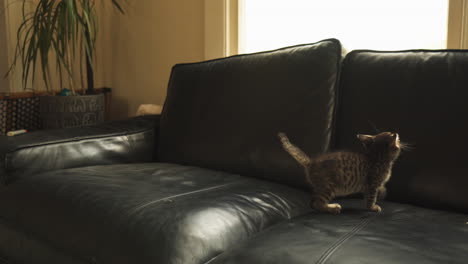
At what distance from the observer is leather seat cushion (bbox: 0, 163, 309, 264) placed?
106 centimetres

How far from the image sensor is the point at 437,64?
4.35ft

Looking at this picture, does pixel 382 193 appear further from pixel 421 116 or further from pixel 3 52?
pixel 3 52

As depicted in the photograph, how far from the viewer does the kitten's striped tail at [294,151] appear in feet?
4.59

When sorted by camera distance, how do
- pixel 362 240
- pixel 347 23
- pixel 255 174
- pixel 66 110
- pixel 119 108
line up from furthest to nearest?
1. pixel 119 108
2. pixel 66 110
3. pixel 347 23
4. pixel 255 174
5. pixel 362 240

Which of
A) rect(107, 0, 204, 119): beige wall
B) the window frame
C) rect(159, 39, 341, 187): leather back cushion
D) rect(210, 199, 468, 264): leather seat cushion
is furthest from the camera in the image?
rect(107, 0, 204, 119): beige wall

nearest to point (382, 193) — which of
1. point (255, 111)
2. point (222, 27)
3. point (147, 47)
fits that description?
point (255, 111)

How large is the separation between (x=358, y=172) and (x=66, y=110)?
70.8 inches

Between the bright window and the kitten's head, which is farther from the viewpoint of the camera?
the bright window

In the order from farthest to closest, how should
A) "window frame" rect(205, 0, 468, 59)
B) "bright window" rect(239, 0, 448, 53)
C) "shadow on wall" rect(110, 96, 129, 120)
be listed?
"shadow on wall" rect(110, 96, 129, 120)
"window frame" rect(205, 0, 468, 59)
"bright window" rect(239, 0, 448, 53)

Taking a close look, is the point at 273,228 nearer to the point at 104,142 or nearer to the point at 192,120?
the point at 192,120

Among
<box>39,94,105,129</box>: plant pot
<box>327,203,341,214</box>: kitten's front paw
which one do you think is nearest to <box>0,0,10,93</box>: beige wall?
<box>39,94,105,129</box>: plant pot

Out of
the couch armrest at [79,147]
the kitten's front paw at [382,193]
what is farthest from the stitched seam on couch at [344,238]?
the couch armrest at [79,147]

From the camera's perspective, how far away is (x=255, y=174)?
5.22ft

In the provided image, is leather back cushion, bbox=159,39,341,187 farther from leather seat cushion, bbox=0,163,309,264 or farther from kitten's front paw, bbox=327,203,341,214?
kitten's front paw, bbox=327,203,341,214
